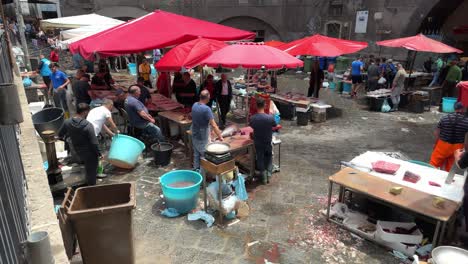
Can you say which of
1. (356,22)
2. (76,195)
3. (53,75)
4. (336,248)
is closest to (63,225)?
(76,195)

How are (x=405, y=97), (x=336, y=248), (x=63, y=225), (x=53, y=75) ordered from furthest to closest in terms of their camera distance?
(x=405, y=97) < (x=53, y=75) < (x=336, y=248) < (x=63, y=225)

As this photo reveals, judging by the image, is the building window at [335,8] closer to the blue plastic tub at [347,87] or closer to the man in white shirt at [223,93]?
the blue plastic tub at [347,87]

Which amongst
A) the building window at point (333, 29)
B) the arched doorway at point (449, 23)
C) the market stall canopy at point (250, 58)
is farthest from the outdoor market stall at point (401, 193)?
the building window at point (333, 29)

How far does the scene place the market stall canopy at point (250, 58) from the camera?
6.93 meters

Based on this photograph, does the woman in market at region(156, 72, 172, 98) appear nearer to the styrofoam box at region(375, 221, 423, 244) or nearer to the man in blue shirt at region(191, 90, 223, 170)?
the man in blue shirt at region(191, 90, 223, 170)

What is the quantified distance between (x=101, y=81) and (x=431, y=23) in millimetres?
19545

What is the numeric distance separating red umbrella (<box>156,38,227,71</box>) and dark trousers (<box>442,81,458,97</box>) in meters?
10.5

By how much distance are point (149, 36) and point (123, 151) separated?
3662 millimetres

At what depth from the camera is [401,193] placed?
480 cm

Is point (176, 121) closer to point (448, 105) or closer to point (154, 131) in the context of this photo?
point (154, 131)

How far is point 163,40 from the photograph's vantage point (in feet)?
28.3

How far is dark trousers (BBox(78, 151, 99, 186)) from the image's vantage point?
5922mm

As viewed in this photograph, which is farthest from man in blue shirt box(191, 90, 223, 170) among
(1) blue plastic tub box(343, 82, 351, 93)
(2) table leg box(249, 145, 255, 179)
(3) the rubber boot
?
(1) blue plastic tub box(343, 82, 351, 93)

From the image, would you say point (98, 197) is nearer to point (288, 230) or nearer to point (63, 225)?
point (63, 225)
